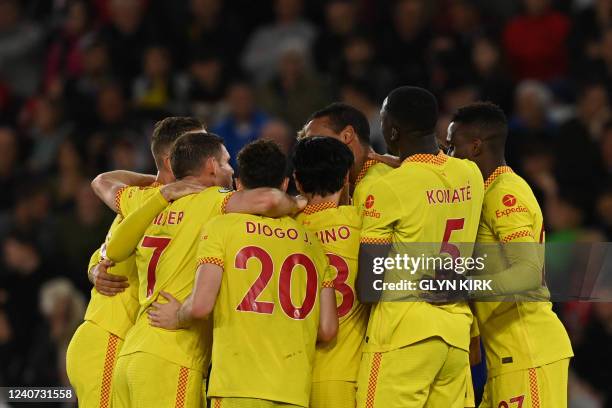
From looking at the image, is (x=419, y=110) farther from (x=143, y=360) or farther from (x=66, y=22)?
(x=66, y=22)

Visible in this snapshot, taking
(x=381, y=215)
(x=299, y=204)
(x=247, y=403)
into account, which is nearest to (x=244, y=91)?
(x=299, y=204)

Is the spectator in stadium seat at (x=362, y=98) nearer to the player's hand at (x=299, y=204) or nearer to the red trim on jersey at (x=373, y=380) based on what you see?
the player's hand at (x=299, y=204)

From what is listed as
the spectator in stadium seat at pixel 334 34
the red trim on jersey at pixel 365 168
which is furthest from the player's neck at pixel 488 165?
the spectator in stadium seat at pixel 334 34

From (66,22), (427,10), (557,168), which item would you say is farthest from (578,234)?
(66,22)

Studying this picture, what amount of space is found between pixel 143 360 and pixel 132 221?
70 cm

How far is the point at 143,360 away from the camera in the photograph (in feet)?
19.5

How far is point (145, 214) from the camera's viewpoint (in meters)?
6.13

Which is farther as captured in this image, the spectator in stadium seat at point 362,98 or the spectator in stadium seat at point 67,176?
the spectator in stadium seat at point 67,176

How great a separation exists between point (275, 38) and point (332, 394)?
7.12 meters

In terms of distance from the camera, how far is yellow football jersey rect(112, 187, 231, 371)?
600 cm

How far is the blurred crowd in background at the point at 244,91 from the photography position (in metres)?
10.4

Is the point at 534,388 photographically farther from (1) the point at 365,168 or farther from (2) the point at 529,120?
(2) the point at 529,120

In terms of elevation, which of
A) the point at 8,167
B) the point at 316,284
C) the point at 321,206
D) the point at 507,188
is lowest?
the point at 316,284

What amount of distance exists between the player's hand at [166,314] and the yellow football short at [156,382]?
160 millimetres
